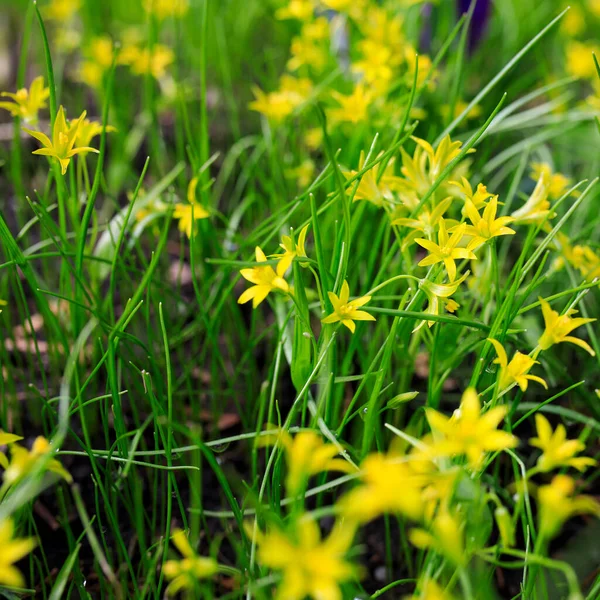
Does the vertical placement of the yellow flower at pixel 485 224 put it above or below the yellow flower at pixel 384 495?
above

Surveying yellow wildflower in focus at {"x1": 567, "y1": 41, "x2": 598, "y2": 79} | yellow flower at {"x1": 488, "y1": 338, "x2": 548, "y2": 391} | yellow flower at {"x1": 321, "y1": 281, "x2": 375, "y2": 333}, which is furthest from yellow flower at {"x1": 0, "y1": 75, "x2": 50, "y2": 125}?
yellow wildflower in focus at {"x1": 567, "y1": 41, "x2": 598, "y2": 79}

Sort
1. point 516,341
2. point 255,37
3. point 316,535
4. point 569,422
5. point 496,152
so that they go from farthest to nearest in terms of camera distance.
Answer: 1. point 255,37
2. point 496,152
3. point 569,422
4. point 516,341
5. point 316,535

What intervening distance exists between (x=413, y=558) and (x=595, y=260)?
564mm

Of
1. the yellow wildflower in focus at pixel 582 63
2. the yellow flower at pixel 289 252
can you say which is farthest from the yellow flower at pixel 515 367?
the yellow wildflower in focus at pixel 582 63

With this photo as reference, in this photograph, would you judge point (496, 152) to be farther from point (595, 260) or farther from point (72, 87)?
point (72, 87)

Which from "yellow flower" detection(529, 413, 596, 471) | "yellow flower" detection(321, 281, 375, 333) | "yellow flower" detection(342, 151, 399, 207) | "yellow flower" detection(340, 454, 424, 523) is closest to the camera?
"yellow flower" detection(340, 454, 424, 523)

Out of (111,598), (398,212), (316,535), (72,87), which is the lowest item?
(111,598)

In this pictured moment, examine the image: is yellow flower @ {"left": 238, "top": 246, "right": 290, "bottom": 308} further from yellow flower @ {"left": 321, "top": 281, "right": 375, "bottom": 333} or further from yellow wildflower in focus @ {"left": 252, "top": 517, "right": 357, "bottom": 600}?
yellow wildflower in focus @ {"left": 252, "top": 517, "right": 357, "bottom": 600}

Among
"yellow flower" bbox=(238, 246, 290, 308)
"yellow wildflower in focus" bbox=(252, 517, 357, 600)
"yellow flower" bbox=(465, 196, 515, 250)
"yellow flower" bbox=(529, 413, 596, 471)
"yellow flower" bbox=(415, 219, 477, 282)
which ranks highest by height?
"yellow flower" bbox=(465, 196, 515, 250)

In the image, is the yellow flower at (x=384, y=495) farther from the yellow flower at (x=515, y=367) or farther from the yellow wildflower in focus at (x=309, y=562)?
the yellow flower at (x=515, y=367)

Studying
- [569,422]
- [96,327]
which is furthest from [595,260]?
[96,327]

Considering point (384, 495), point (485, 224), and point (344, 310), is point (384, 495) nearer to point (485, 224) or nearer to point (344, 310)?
point (344, 310)

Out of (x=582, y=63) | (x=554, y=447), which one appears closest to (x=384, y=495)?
(x=554, y=447)

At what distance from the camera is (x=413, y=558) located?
1096 millimetres
